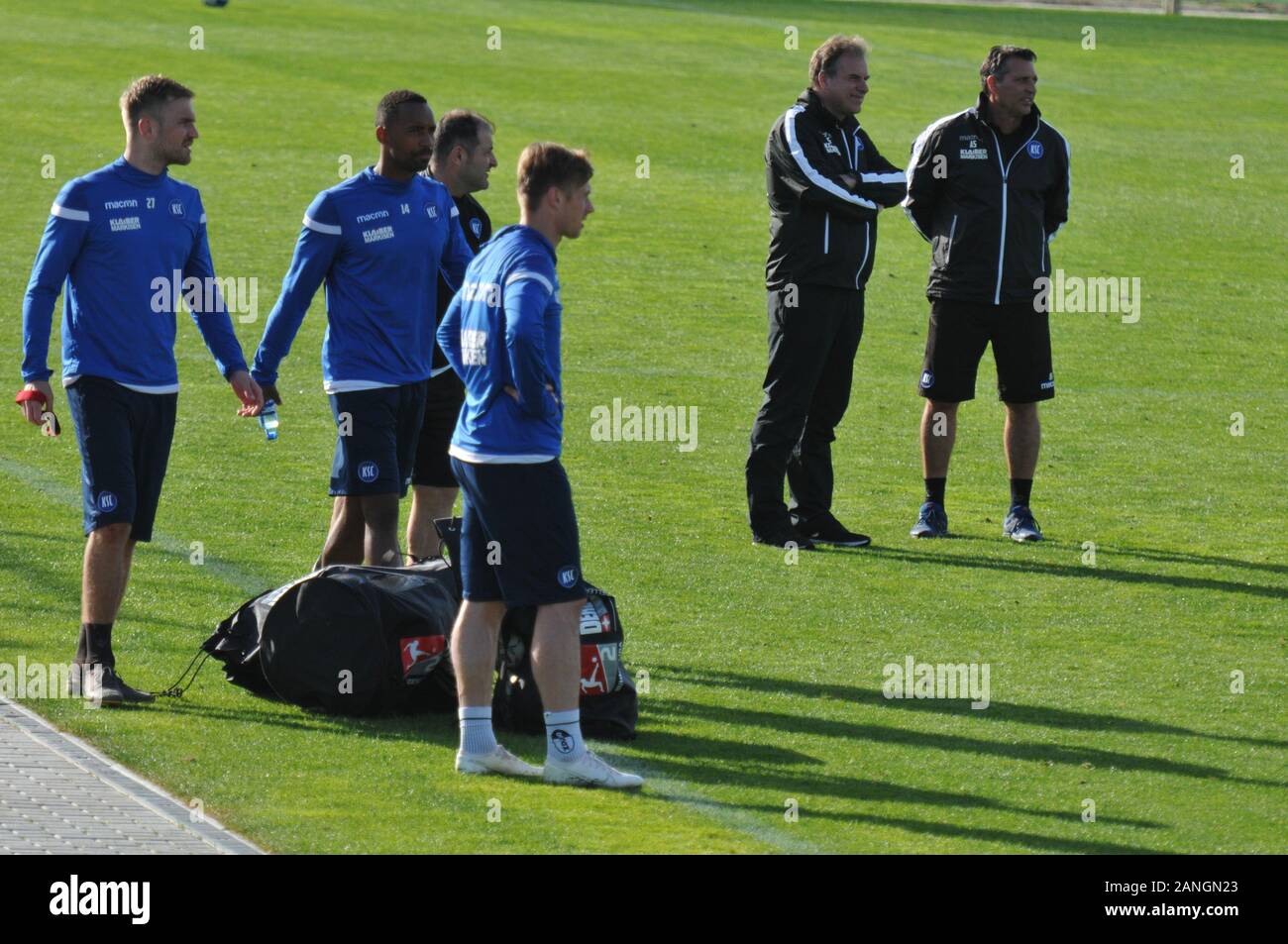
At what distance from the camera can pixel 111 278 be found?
24.4 feet

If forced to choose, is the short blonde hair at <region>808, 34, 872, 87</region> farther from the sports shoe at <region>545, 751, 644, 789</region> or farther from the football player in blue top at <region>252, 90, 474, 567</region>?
the sports shoe at <region>545, 751, 644, 789</region>

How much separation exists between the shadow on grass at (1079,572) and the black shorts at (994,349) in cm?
94

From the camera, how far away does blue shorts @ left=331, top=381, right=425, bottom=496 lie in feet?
25.6

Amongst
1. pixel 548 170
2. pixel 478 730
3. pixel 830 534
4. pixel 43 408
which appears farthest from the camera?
pixel 830 534

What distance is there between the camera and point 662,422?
13594 mm

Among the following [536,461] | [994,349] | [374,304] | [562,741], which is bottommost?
[562,741]

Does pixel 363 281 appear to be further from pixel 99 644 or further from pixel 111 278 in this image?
pixel 99 644

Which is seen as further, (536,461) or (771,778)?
(771,778)

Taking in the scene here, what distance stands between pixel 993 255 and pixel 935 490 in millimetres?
1300

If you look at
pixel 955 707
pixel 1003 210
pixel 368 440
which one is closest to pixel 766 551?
pixel 1003 210

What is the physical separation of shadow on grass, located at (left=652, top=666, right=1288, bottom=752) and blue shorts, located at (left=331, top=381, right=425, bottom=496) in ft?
4.43

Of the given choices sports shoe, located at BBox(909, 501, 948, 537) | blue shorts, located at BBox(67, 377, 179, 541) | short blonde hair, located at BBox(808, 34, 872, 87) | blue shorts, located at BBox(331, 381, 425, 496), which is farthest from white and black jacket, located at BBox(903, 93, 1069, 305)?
blue shorts, located at BBox(67, 377, 179, 541)

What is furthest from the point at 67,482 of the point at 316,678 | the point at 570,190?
the point at 570,190

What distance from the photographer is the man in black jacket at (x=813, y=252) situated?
10.2 m
